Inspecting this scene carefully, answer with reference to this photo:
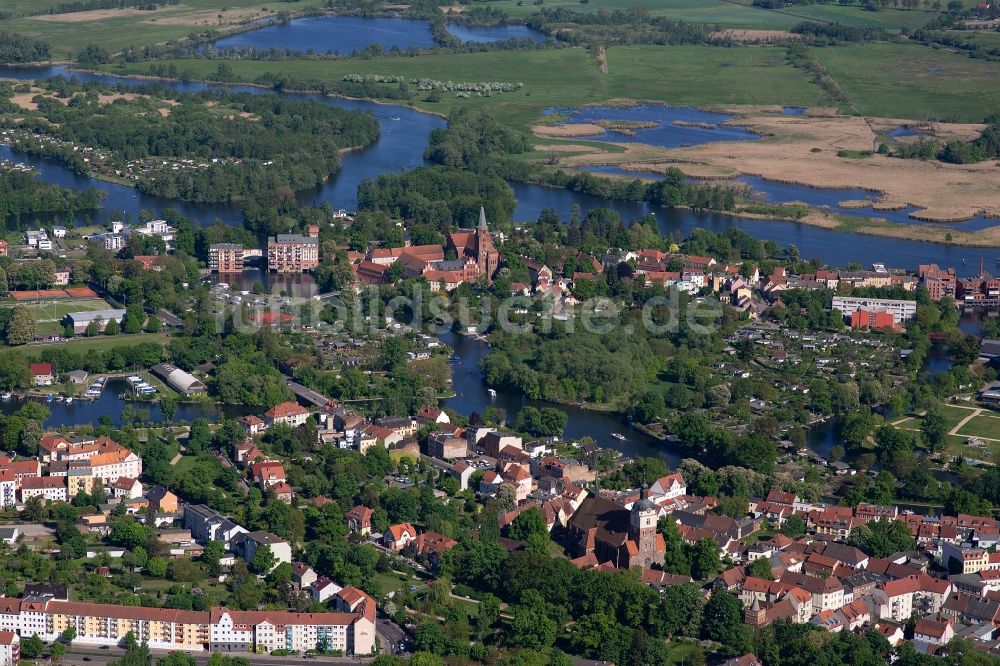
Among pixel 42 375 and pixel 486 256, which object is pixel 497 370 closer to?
pixel 42 375

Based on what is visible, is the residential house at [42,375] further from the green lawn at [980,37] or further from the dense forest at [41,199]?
the green lawn at [980,37]

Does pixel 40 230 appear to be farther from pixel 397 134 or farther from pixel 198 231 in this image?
pixel 397 134

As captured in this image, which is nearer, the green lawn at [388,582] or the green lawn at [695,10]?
the green lawn at [388,582]

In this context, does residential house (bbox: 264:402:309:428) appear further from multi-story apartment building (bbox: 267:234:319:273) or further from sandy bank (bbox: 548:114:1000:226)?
sandy bank (bbox: 548:114:1000:226)

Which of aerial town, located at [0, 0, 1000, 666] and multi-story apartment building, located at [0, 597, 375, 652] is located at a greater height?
multi-story apartment building, located at [0, 597, 375, 652]

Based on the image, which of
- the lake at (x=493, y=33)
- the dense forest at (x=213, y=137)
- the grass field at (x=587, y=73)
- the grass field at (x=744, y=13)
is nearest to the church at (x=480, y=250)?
the dense forest at (x=213, y=137)

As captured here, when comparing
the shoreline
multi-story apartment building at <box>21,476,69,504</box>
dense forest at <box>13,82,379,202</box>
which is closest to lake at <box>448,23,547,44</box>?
dense forest at <box>13,82,379,202</box>

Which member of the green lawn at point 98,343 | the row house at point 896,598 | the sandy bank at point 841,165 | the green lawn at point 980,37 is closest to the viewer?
the row house at point 896,598
